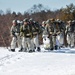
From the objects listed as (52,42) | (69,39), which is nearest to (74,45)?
(69,39)

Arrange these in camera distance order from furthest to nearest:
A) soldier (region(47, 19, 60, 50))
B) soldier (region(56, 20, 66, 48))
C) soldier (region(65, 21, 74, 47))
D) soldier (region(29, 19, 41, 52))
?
soldier (region(65, 21, 74, 47)), soldier (region(56, 20, 66, 48)), soldier (region(47, 19, 60, 50)), soldier (region(29, 19, 41, 52))

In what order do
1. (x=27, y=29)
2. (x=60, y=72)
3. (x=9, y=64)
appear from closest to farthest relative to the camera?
(x=60, y=72) < (x=9, y=64) < (x=27, y=29)

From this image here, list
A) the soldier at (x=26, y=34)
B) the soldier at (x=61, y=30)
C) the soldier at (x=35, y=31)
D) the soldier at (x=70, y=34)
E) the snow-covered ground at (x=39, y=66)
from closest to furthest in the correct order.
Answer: the snow-covered ground at (x=39, y=66) → the soldier at (x=26, y=34) → the soldier at (x=35, y=31) → the soldier at (x=61, y=30) → the soldier at (x=70, y=34)

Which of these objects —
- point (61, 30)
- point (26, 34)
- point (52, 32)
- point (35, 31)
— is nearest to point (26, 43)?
point (26, 34)

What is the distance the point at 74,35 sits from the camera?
88.1 ft

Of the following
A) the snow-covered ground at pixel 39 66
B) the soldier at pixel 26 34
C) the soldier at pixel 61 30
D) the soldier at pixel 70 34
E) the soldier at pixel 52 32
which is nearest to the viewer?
the snow-covered ground at pixel 39 66

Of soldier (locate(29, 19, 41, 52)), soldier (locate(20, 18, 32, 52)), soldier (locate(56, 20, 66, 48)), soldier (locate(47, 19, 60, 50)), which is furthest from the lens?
soldier (locate(56, 20, 66, 48))

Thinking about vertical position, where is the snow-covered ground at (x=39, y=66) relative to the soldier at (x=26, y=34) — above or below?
below

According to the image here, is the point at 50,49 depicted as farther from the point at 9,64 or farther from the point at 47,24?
the point at 9,64

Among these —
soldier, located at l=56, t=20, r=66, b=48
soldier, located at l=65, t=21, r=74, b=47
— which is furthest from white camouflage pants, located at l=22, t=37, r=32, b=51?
soldier, located at l=65, t=21, r=74, b=47

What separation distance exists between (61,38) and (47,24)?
246 cm

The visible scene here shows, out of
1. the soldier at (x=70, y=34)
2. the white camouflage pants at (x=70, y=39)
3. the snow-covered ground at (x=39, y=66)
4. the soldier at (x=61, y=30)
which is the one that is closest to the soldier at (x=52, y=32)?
the soldier at (x=61, y=30)

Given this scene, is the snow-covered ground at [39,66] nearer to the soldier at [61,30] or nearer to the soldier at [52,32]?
the soldier at [52,32]

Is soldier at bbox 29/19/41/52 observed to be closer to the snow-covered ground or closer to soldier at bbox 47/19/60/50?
soldier at bbox 47/19/60/50
